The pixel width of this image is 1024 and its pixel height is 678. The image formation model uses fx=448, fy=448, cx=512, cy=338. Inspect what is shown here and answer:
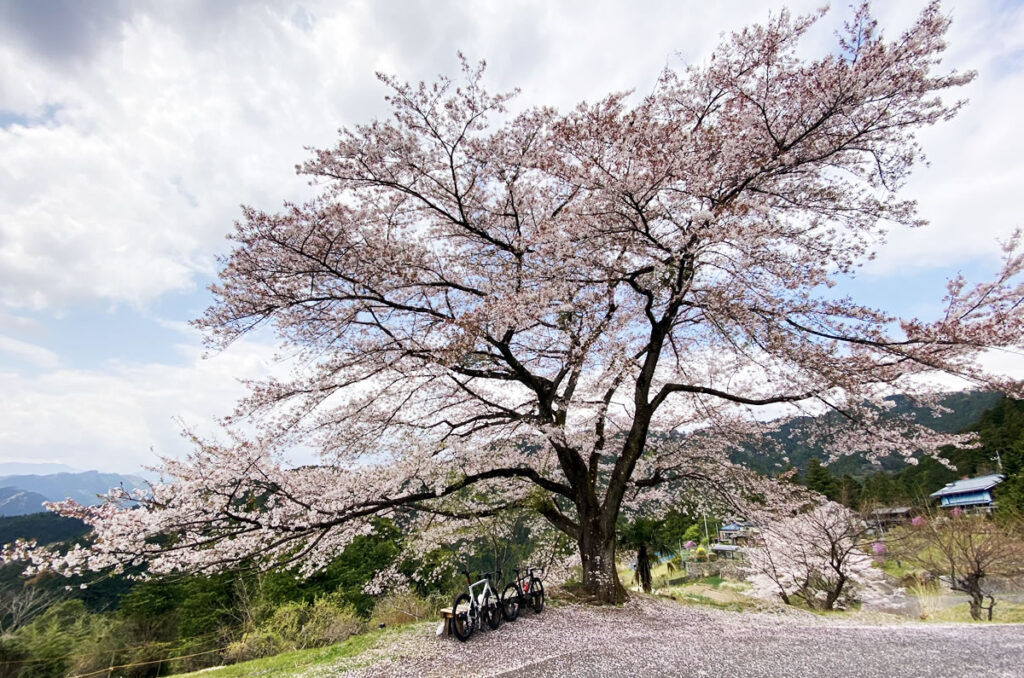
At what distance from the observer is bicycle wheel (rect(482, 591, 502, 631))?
5.65m

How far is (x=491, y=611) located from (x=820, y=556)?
1156cm

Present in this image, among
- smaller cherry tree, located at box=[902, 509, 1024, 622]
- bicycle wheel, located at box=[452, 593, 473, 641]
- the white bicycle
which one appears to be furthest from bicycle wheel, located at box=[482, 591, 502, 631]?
smaller cherry tree, located at box=[902, 509, 1024, 622]

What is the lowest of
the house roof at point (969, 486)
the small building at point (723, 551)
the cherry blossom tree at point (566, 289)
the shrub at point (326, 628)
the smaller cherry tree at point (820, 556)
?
the small building at point (723, 551)

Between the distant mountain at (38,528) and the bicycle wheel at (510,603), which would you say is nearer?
the bicycle wheel at (510,603)

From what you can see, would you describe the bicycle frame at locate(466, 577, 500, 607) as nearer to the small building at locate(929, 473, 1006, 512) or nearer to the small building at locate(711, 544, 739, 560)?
the small building at locate(711, 544, 739, 560)

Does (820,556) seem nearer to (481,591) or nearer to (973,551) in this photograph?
(973,551)

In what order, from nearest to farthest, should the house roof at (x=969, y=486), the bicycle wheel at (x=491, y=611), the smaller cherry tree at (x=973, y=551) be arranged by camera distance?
the bicycle wheel at (x=491, y=611) → the smaller cherry tree at (x=973, y=551) → the house roof at (x=969, y=486)

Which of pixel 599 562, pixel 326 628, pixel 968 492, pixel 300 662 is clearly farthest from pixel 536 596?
pixel 968 492

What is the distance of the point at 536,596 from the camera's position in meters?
6.53

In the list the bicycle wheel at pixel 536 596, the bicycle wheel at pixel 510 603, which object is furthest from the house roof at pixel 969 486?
the bicycle wheel at pixel 510 603

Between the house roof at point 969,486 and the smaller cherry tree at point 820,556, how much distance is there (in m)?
27.6

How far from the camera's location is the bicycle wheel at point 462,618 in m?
5.25

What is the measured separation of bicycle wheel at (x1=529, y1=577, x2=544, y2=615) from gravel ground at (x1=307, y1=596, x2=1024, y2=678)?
0.49 ft

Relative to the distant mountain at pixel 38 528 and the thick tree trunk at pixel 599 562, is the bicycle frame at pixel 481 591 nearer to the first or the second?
the thick tree trunk at pixel 599 562
